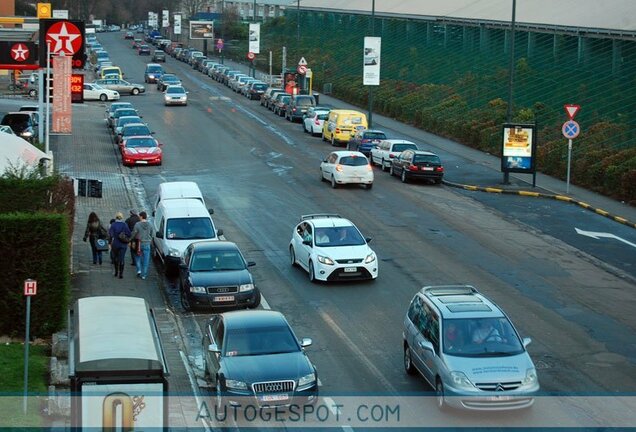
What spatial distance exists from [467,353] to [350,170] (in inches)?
889

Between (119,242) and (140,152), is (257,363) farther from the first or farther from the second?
(140,152)

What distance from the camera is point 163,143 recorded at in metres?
51.2

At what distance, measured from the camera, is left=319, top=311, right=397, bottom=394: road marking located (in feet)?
60.7

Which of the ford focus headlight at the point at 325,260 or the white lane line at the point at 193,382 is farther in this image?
the ford focus headlight at the point at 325,260

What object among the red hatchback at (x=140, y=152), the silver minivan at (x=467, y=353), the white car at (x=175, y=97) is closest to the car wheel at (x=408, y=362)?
the silver minivan at (x=467, y=353)

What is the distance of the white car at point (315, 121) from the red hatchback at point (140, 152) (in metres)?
13.8

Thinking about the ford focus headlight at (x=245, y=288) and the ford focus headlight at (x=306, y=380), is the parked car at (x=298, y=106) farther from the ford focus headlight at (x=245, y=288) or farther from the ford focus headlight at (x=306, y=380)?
the ford focus headlight at (x=306, y=380)

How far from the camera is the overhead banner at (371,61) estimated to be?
200 ft

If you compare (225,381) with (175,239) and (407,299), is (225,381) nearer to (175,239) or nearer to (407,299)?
(407,299)

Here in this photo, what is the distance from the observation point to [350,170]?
39406mm

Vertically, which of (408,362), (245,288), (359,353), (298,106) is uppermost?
(298,106)

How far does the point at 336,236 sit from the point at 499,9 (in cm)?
5468

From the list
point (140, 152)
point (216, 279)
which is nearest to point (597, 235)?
point (216, 279)

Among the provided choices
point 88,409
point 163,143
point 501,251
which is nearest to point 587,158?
point 501,251
